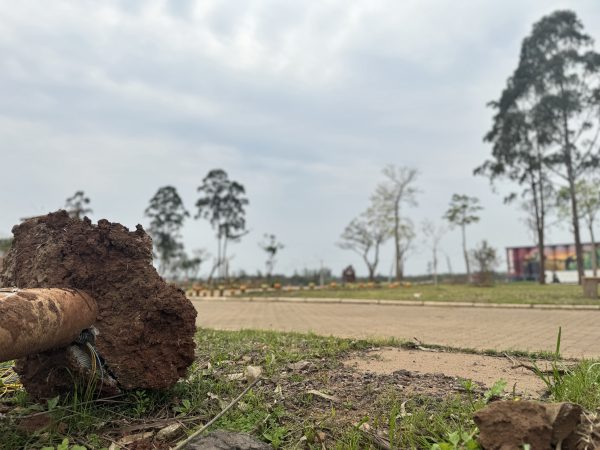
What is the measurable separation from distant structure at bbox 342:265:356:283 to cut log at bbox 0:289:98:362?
27.9 meters

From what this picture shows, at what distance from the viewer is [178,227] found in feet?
117

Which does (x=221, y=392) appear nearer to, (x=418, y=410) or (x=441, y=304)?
(x=418, y=410)

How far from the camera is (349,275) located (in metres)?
30.6

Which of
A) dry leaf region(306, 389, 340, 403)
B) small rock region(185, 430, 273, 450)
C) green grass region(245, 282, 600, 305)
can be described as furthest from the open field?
green grass region(245, 282, 600, 305)

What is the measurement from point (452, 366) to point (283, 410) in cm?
172

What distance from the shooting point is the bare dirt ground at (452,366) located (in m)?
3.25

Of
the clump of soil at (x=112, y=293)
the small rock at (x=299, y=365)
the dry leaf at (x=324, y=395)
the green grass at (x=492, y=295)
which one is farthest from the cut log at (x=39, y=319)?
the green grass at (x=492, y=295)

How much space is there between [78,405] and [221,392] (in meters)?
0.82

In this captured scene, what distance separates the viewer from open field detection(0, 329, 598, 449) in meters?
2.36

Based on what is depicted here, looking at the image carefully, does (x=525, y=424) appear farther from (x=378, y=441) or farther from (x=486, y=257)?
(x=486, y=257)

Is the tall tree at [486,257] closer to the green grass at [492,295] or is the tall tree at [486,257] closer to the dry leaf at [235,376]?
the green grass at [492,295]

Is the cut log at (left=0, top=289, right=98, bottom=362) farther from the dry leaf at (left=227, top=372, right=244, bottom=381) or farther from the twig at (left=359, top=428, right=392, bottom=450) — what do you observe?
the twig at (left=359, top=428, right=392, bottom=450)

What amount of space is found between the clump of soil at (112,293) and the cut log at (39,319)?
0.16 m

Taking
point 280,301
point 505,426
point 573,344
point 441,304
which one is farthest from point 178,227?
point 505,426
